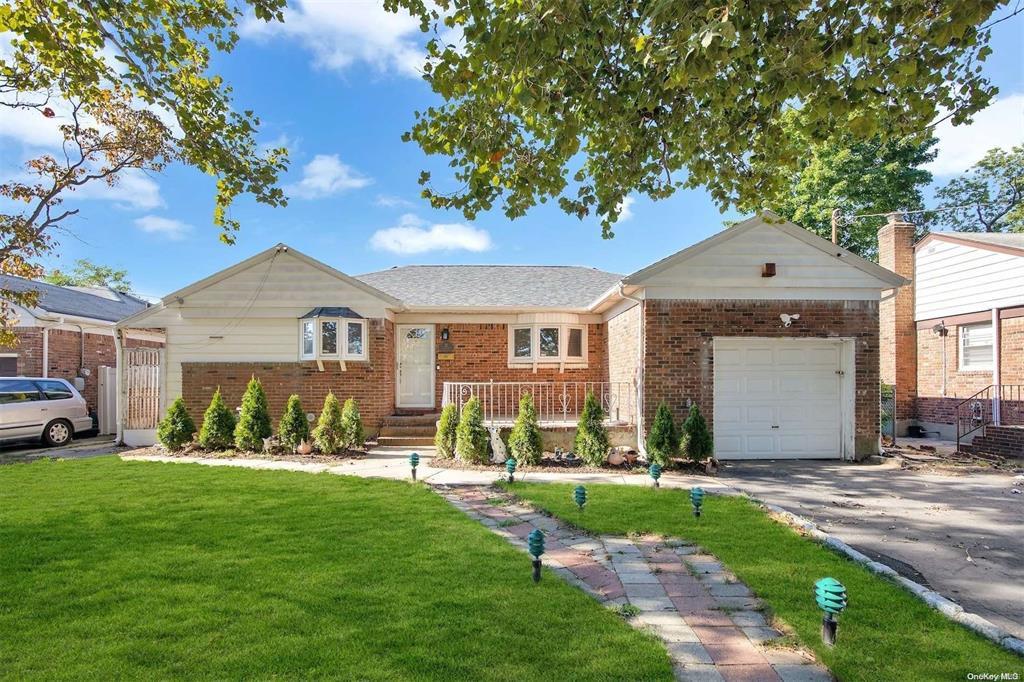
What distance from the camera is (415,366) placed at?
13695 mm

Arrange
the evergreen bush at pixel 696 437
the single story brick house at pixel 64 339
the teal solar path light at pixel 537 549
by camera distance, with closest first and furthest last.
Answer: the teal solar path light at pixel 537 549 < the evergreen bush at pixel 696 437 < the single story brick house at pixel 64 339

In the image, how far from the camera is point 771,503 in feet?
23.3

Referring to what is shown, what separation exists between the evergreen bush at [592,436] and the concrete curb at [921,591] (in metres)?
3.50

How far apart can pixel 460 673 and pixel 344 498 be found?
181 inches

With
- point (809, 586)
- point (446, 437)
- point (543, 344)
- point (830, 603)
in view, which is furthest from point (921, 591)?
point (543, 344)

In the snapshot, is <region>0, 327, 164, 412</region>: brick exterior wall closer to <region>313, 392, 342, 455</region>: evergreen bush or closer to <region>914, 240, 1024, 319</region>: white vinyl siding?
<region>313, 392, 342, 455</region>: evergreen bush

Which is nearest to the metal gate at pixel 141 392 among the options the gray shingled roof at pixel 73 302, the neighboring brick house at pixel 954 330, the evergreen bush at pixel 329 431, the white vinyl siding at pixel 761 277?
the gray shingled roof at pixel 73 302

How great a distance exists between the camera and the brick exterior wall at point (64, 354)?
14.5 m

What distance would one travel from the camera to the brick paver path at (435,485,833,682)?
10.1 ft

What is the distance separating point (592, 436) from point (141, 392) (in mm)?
10768

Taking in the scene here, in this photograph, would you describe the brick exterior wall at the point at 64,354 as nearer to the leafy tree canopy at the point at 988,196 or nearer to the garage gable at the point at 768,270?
the garage gable at the point at 768,270

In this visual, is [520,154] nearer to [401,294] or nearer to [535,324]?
[535,324]

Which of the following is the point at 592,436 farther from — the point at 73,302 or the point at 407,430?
the point at 73,302

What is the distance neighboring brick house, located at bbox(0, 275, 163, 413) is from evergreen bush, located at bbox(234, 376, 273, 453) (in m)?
4.48
